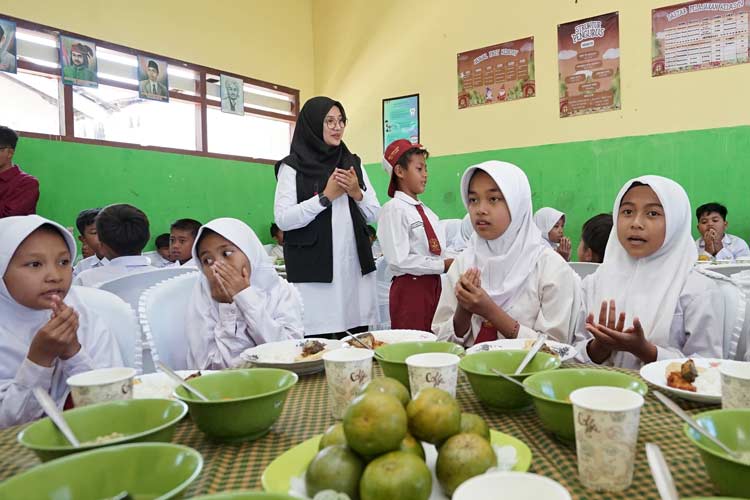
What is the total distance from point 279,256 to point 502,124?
294 cm

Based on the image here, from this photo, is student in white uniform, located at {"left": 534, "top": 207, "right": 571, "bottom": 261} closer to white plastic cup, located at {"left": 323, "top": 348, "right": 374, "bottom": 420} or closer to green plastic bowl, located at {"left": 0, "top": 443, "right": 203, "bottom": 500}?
white plastic cup, located at {"left": 323, "top": 348, "right": 374, "bottom": 420}

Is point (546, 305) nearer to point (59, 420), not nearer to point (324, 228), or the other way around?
point (324, 228)

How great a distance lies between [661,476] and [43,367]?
4.43ft

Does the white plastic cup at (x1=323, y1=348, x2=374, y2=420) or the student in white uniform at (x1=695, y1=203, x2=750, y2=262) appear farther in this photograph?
the student in white uniform at (x1=695, y1=203, x2=750, y2=262)

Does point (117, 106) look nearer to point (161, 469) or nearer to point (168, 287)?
point (168, 287)

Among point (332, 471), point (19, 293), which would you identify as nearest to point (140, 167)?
point (19, 293)

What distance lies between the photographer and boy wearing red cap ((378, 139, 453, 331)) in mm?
3020

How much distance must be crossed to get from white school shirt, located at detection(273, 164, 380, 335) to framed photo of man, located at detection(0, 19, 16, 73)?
10.3 feet

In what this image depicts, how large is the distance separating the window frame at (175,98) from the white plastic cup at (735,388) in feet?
17.0

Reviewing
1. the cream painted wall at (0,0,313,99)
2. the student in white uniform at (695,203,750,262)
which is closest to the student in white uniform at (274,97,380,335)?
the cream painted wall at (0,0,313,99)

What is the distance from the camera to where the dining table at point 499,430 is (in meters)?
0.73

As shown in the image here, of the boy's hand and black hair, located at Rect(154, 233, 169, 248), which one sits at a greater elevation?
the boy's hand

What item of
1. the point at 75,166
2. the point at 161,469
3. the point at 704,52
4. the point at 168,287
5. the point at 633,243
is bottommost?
the point at 161,469

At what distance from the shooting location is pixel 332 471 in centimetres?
63
